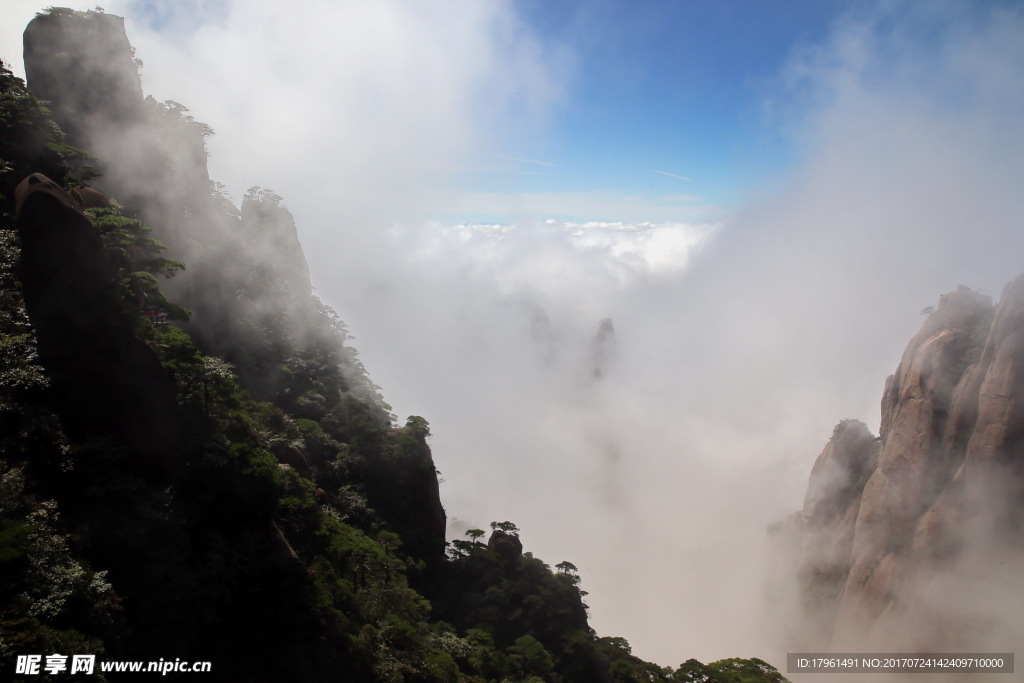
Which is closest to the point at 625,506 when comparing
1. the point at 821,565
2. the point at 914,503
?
the point at 821,565

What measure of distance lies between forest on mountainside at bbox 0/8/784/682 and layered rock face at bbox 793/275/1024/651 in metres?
14.2

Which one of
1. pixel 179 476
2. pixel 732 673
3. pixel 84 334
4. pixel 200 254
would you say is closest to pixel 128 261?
pixel 84 334

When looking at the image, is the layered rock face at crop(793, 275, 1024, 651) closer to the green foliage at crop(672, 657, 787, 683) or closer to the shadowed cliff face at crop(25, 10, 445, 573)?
the green foliage at crop(672, 657, 787, 683)

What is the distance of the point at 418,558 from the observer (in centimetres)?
3406

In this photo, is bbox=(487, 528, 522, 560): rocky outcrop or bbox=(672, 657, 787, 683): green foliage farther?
bbox=(487, 528, 522, 560): rocky outcrop

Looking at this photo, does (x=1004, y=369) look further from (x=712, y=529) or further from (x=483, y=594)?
(x=712, y=529)

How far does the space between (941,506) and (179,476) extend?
4269 cm

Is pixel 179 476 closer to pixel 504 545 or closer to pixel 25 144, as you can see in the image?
pixel 25 144

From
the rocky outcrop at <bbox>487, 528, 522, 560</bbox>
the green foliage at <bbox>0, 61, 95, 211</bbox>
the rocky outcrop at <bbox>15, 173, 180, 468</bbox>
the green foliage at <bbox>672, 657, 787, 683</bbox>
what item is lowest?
the green foliage at <bbox>672, 657, 787, 683</bbox>

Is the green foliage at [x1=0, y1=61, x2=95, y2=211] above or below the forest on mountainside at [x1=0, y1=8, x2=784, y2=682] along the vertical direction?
above

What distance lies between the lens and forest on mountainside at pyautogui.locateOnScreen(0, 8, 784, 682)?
14.8m

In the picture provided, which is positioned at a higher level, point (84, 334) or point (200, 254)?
point (200, 254)

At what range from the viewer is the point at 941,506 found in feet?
107

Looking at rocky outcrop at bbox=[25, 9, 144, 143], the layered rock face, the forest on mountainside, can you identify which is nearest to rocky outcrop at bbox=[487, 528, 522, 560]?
the forest on mountainside
